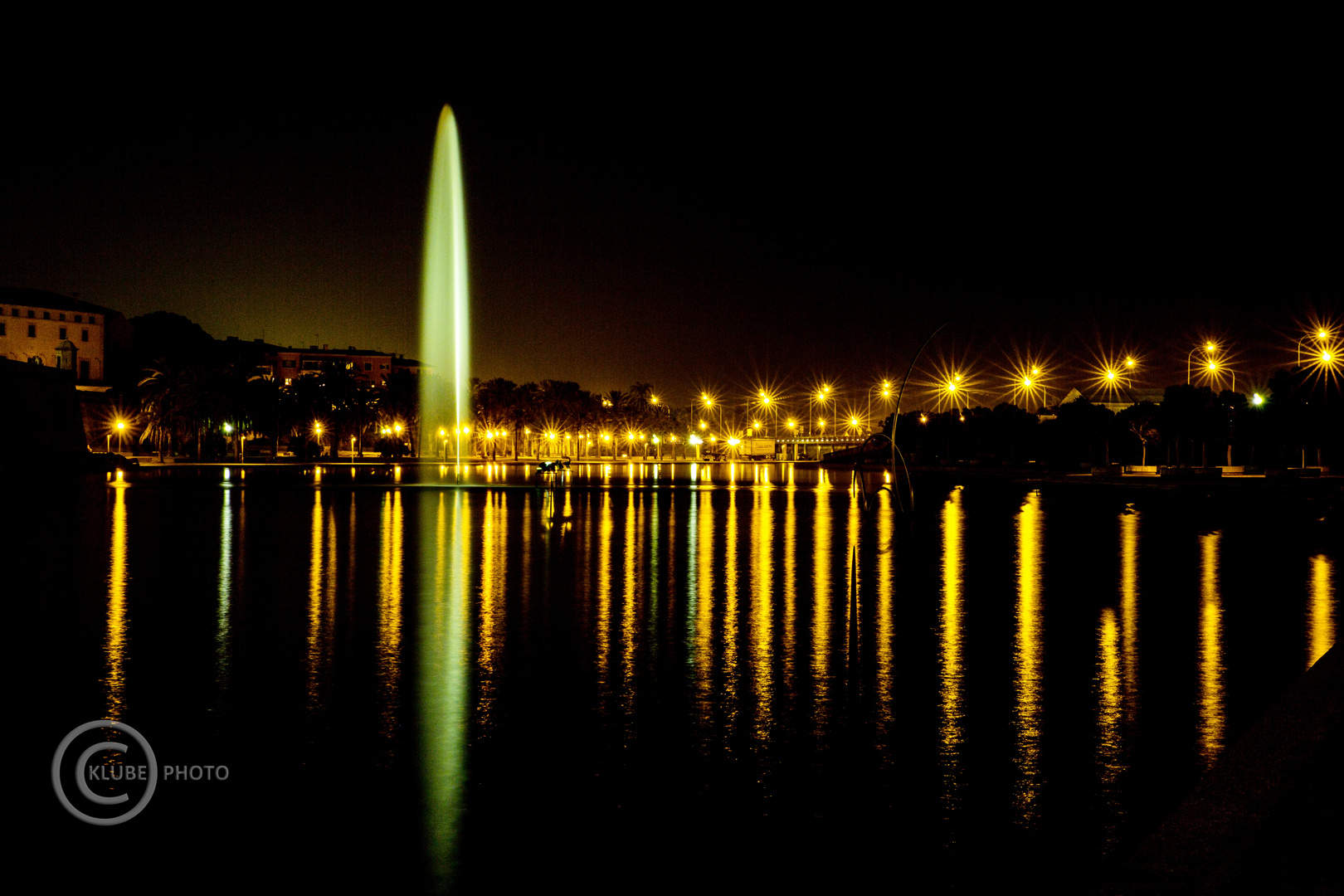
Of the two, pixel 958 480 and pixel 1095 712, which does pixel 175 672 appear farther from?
pixel 958 480


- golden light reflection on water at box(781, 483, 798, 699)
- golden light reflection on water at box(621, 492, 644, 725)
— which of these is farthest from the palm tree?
golden light reflection on water at box(621, 492, 644, 725)

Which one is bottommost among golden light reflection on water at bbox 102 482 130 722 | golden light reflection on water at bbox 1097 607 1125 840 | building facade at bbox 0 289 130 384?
golden light reflection on water at bbox 1097 607 1125 840

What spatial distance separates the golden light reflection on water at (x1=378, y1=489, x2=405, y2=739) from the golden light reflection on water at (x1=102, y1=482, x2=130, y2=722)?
208 centimetres

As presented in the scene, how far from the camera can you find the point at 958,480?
70.0 metres

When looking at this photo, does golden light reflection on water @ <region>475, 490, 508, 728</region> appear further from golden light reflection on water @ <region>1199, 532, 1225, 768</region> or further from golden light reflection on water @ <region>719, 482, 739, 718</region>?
golden light reflection on water @ <region>1199, 532, 1225, 768</region>

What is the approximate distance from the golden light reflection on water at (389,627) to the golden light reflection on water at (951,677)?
4.04 meters

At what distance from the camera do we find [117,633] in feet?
41.3

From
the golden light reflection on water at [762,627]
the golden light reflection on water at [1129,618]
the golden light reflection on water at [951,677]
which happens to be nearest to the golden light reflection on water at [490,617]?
the golden light reflection on water at [762,627]

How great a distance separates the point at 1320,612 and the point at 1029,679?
21.7 ft

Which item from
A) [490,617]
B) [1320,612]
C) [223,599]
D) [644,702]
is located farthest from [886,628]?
[223,599]

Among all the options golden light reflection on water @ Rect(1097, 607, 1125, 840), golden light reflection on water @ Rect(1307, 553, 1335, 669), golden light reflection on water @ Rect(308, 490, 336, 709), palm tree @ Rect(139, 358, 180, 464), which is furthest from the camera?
palm tree @ Rect(139, 358, 180, 464)

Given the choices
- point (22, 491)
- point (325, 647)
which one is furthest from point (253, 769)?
point (22, 491)

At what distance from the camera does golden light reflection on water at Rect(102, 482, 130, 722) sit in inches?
375

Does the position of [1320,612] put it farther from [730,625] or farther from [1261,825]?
[1261,825]
